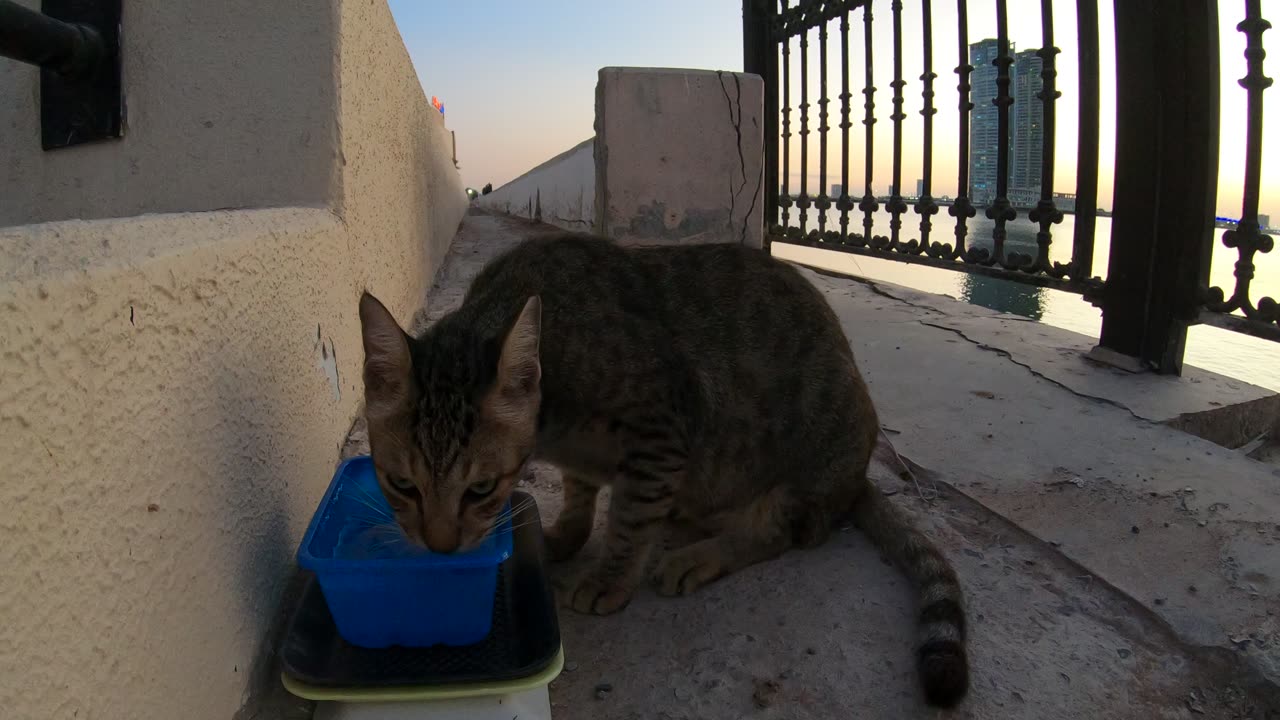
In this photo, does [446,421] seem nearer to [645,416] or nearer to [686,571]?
[645,416]

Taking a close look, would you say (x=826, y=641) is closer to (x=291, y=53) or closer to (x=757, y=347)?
(x=757, y=347)

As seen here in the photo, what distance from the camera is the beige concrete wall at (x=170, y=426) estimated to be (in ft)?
3.04

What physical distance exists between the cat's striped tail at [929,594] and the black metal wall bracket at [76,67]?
8.86 ft

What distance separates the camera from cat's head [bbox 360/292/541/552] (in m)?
1.64

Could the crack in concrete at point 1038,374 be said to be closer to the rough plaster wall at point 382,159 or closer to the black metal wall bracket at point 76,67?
the rough plaster wall at point 382,159

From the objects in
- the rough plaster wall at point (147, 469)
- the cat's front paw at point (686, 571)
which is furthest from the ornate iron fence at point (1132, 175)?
the rough plaster wall at point (147, 469)

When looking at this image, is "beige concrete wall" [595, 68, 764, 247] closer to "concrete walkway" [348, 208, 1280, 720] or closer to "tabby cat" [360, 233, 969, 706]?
"concrete walkway" [348, 208, 1280, 720]

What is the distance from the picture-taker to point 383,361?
1665 mm

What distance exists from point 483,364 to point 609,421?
47 cm

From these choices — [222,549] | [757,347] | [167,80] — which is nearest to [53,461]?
[222,549]

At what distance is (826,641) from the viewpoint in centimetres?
195

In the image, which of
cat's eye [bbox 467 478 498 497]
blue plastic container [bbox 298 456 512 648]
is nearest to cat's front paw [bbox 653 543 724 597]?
blue plastic container [bbox 298 456 512 648]

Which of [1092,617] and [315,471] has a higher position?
[315,471]

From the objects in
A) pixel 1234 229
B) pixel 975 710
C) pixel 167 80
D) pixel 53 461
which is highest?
pixel 167 80
